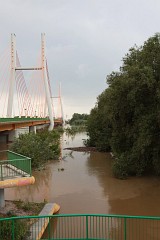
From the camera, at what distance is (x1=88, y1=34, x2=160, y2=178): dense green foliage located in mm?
22344

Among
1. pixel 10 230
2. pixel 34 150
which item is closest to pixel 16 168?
pixel 10 230

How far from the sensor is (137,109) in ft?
77.2

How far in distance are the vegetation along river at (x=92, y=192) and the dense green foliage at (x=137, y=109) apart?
1.33 meters

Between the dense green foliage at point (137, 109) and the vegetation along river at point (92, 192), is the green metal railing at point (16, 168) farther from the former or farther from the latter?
the dense green foliage at point (137, 109)

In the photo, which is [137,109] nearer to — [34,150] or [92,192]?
[92,192]

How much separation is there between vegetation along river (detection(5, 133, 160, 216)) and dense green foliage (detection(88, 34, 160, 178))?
4.35 ft

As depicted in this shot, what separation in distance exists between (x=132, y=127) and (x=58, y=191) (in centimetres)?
744

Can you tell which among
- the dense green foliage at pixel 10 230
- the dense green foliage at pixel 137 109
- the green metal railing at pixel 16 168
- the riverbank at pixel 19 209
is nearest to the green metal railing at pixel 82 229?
the dense green foliage at pixel 10 230

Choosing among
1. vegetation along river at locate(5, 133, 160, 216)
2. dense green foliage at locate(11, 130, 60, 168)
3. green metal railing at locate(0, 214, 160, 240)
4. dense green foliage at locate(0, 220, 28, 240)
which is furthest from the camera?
dense green foliage at locate(11, 130, 60, 168)

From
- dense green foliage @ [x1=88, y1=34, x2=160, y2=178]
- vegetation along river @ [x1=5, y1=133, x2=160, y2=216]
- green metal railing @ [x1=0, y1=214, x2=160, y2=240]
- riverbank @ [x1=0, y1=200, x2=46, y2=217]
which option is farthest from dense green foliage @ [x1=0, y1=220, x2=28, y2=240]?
dense green foliage @ [x1=88, y1=34, x2=160, y2=178]

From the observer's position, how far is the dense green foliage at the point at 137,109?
73.3 feet

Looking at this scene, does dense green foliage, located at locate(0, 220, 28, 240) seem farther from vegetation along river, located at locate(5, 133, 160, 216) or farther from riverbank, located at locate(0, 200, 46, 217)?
vegetation along river, located at locate(5, 133, 160, 216)

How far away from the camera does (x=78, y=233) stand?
1255 cm

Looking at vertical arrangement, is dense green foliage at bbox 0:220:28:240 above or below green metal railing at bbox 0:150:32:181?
below
